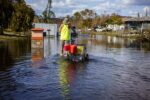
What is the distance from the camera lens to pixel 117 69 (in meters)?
18.9

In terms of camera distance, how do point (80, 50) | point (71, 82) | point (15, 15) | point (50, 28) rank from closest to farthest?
point (71, 82) < point (80, 50) < point (15, 15) < point (50, 28)

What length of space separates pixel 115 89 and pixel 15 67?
7.10 m

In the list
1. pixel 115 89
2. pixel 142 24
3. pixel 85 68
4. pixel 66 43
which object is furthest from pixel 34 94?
pixel 142 24

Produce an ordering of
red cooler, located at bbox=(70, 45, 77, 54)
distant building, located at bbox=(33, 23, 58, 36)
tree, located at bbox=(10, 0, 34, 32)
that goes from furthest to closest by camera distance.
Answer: distant building, located at bbox=(33, 23, 58, 36), tree, located at bbox=(10, 0, 34, 32), red cooler, located at bbox=(70, 45, 77, 54)

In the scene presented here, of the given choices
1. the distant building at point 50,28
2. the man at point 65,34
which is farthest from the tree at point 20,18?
the man at point 65,34

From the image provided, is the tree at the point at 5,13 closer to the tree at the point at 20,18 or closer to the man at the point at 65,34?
the tree at the point at 20,18

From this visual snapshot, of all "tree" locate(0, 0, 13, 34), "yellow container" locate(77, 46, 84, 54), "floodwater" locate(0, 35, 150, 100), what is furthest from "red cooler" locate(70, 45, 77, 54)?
"tree" locate(0, 0, 13, 34)

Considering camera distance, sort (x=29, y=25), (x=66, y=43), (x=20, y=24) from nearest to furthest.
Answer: (x=66, y=43) < (x=20, y=24) < (x=29, y=25)

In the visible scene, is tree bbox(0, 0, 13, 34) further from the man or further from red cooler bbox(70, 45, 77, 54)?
red cooler bbox(70, 45, 77, 54)

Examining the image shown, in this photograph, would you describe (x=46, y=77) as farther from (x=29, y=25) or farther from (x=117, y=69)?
(x=29, y=25)

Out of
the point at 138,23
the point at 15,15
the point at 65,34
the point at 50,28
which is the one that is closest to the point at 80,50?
the point at 65,34

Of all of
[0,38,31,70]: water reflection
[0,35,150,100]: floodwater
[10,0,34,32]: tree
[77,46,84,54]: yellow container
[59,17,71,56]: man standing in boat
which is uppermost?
[10,0,34,32]: tree

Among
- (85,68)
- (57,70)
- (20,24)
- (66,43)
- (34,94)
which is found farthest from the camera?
(20,24)

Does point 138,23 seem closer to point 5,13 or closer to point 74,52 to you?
point 5,13
